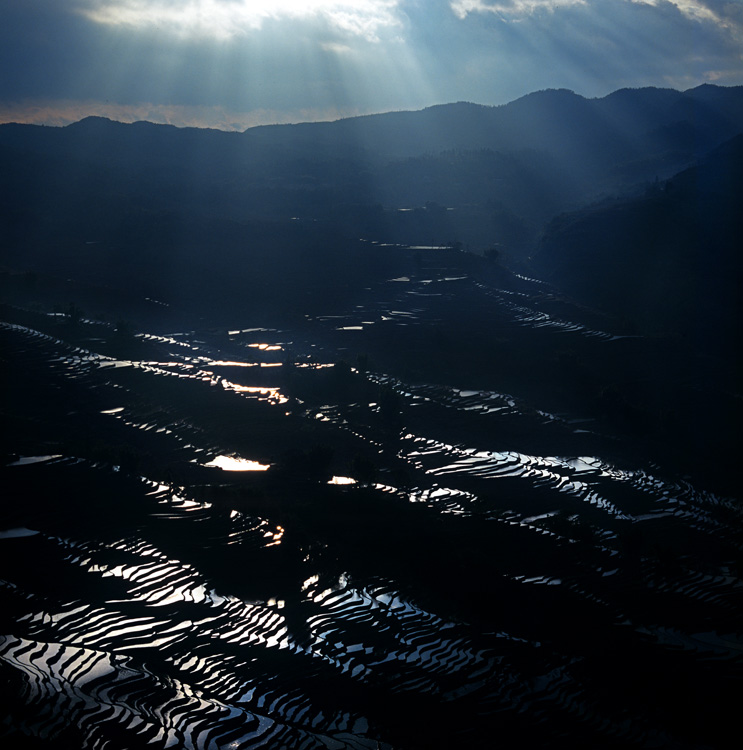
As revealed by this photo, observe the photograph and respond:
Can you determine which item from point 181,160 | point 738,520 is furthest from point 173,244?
point 181,160

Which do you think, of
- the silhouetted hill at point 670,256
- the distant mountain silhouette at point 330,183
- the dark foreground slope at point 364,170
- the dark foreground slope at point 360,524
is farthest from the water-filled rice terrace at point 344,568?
the dark foreground slope at point 364,170

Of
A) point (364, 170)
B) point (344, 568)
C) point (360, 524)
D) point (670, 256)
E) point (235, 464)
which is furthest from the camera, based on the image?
point (364, 170)

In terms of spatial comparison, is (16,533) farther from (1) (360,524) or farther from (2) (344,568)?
(1) (360,524)

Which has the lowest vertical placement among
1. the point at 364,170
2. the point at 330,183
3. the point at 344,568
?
the point at 330,183

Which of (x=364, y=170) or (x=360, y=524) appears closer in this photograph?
(x=360, y=524)

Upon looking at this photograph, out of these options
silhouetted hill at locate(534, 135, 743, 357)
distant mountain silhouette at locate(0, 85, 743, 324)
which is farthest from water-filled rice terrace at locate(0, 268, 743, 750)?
silhouetted hill at locate(534, 135, 743, 357)

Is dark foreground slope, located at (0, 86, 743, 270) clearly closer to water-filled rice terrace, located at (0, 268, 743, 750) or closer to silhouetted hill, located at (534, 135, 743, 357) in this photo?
silhouetted hill, located at (534, 135, 743, 357)

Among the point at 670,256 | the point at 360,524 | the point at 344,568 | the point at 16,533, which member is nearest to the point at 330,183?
the point at 670,256
